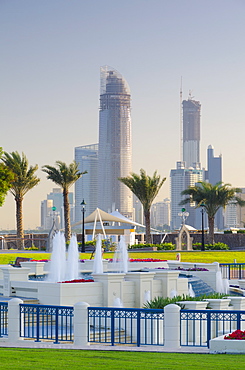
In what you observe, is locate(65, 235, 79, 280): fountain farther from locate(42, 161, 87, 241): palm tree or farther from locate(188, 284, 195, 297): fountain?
locate(42, 161, 87, 241): palm tree

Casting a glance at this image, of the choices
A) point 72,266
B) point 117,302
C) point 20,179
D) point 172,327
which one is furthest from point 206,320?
point 20,179

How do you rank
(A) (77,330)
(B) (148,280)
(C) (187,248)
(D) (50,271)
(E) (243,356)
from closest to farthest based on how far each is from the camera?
(E) (243,356) → (A) (77,330) → (B) (148,280) → (D) (50,271) → (C) (187,248)

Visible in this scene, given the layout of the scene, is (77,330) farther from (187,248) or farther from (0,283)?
(187,248)

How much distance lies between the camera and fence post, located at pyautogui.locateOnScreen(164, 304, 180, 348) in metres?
15.0

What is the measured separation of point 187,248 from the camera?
2159 inches

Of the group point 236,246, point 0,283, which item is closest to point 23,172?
point 236,246

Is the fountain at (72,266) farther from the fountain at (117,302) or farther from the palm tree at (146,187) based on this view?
the palm tree at (146,187)

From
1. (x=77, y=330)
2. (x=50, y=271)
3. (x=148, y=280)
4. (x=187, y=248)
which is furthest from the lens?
(x=187, y=248)

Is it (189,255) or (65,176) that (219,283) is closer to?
(189,255)

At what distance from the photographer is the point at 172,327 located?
49.2 ft

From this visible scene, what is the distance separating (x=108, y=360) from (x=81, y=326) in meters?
2.92

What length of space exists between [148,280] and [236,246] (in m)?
38.9

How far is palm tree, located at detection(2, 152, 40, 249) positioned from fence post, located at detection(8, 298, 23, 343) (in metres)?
40.2

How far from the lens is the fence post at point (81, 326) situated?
15578mm
